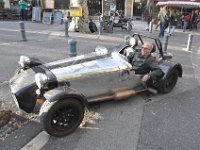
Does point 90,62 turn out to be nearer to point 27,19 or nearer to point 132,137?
point 132,137

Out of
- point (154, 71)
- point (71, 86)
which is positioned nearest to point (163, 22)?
point (154, 71)

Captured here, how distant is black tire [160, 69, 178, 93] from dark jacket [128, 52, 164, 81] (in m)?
0.32

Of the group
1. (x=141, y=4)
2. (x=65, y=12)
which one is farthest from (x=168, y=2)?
(x=65, y=12)

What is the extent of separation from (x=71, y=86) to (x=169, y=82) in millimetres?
2669

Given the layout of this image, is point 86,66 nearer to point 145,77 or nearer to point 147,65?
point 145,77

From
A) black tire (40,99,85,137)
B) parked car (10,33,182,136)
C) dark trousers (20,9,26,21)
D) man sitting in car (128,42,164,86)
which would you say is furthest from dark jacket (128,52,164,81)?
dark trousers (20,9,26,21)

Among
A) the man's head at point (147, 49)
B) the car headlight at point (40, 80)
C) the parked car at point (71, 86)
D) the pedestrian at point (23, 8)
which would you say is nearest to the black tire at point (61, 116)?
the parked car at point (71, 86)

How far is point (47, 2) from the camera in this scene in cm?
2064

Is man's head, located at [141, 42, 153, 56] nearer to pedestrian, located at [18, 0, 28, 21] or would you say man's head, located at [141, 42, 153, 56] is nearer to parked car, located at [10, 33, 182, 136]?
parked car, located at [10, 33, 182, 136]

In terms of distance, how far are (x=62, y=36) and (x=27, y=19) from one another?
774 centimetres

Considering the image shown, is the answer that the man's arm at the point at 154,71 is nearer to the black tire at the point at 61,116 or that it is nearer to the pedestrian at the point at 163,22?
the black tire at the point at 61,116

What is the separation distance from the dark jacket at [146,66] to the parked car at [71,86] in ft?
0.73

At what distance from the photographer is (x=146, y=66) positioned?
17.8ft

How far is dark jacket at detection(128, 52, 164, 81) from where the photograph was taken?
5.34 metres
